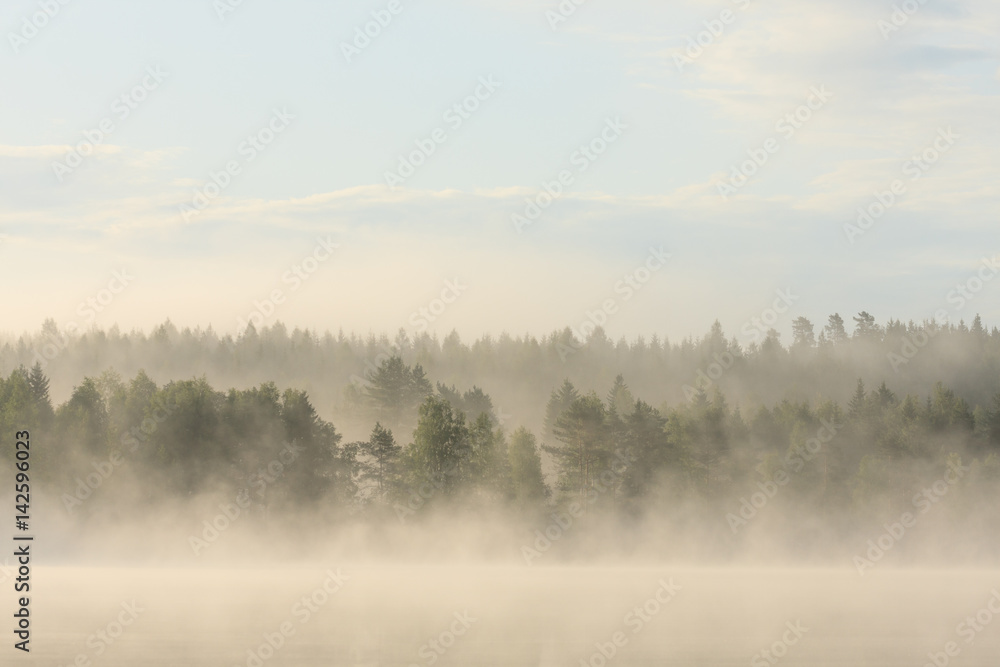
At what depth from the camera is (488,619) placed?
2167 inches

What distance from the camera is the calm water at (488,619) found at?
43.5m

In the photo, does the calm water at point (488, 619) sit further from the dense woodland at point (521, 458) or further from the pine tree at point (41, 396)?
the pine tree at point (41, 396)

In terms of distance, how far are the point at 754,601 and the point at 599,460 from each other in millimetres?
35052

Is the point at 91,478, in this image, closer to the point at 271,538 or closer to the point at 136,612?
the point at 271,538

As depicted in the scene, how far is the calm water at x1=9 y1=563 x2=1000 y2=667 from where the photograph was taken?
43531 mm

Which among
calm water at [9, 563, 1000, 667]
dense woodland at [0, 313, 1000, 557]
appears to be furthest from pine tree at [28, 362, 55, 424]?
calm water at [9, 563, 1000, 667]

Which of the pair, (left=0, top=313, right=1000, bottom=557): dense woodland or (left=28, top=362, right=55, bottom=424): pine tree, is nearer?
(left=0, top=313, right=1000, bottom=557): dense woodland

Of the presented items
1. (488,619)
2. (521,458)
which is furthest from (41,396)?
(488,619)

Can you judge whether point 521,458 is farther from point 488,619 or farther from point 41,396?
point 41,396

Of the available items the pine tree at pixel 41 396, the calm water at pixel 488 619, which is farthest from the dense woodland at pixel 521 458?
the calm water at pixel 488 619

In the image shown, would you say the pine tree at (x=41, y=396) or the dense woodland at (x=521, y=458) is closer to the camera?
the dense woodland at (x=521, y=458)

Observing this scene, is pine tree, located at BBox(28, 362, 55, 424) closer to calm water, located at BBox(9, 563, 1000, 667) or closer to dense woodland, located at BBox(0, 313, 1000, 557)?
dense woodland, located at BBox(0, 313, 1000, 557)

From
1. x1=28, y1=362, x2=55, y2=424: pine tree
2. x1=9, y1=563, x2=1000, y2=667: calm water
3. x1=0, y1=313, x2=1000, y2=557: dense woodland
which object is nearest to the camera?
x1=9, y1=563, x2=1000, y2=667: calm water

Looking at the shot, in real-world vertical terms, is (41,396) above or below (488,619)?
above
